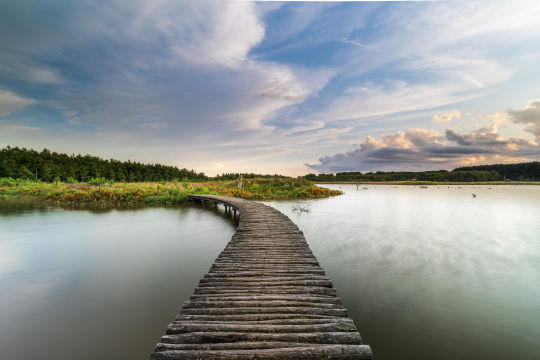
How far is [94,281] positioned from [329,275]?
7.69 meters

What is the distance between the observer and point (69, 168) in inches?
2188

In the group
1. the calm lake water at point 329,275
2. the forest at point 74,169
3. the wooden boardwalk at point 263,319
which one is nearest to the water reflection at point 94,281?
the calm lake water at point 329,275

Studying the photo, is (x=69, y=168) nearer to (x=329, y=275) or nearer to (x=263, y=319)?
(x=329, y=275)

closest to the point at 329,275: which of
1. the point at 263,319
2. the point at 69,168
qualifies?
the point at 263,319

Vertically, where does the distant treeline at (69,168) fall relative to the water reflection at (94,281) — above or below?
above

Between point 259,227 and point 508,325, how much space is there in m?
7.94

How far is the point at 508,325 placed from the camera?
5.47 meters

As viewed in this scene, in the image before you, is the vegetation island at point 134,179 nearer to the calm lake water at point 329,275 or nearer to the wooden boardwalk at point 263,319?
the calm lake water at point 329,275

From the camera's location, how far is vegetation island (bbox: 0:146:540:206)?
2577 centimetres

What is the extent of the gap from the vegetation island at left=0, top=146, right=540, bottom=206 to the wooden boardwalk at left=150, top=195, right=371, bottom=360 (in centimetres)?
2251

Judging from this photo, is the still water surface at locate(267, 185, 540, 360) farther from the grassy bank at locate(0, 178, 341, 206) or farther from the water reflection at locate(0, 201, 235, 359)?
the grassy bank at locate(0, 178, 341, 206)

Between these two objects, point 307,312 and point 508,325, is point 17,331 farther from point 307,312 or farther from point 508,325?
point 508,325

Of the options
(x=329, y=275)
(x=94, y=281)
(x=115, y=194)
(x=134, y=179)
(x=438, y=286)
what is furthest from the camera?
(x=134, y=179)

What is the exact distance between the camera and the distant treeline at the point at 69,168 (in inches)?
1895
